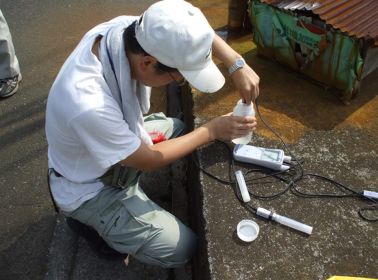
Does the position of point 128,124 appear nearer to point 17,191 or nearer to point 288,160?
point 288,160

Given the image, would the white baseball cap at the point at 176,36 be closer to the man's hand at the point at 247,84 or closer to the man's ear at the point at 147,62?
the man's ear at the point at 147,62

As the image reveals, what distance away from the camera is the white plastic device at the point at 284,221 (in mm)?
2008

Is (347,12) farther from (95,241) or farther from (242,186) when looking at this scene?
(95,241)

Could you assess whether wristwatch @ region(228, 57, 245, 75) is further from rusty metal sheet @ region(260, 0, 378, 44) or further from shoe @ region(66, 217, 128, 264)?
shoe @ region(66, 217, 128, 264)

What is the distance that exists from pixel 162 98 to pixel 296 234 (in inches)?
86.9

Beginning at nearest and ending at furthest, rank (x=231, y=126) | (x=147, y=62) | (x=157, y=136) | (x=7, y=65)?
1. (x=147, y=62)
2. (x=231, y=126)
3. (x=157, y=136)
4. (x=7, y=65)

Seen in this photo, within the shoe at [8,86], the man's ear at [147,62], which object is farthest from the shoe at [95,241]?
the shoe at [8,86]

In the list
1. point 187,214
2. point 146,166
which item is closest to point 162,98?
point 187,214

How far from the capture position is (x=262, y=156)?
2324mm

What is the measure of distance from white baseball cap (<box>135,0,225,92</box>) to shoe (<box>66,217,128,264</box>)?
3.91 feet

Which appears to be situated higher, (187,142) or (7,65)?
(187,142)

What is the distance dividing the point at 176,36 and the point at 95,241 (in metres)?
1.40

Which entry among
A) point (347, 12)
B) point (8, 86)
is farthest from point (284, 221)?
point (8, 86)

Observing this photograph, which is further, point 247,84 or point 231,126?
point 247,84
